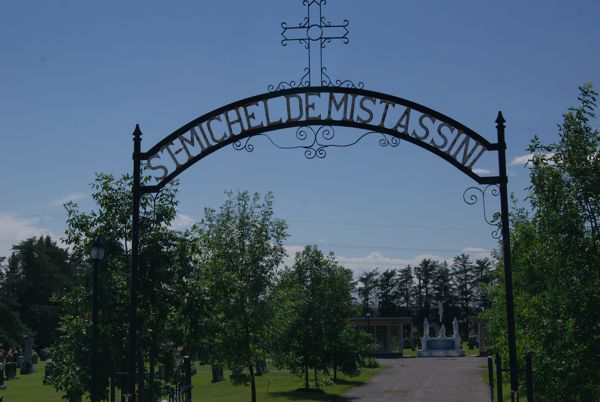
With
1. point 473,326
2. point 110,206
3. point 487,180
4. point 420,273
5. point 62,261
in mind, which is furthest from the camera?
point 420,273

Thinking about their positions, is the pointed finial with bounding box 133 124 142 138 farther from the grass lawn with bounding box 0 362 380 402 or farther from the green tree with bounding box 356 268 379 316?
the green tree with bounding box 356 268 379 316

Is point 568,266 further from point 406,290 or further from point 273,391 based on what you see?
point 406,290

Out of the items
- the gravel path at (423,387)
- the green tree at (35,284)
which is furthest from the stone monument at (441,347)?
the green tree at (35,284)

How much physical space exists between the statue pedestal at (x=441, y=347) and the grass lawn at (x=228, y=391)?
1276 inches

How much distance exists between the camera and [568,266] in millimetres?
10430

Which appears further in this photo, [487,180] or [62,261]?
[62,261]

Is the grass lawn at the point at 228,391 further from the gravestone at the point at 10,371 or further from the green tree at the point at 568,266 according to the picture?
the green tree at the point at 568,266

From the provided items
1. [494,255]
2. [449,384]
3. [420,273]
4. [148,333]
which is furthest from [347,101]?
[420,273]

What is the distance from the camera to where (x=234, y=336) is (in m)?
21.4

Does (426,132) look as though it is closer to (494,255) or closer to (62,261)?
(494,255)

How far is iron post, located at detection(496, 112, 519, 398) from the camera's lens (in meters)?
9.52

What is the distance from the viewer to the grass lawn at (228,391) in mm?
26788

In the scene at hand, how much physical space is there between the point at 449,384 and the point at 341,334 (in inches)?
267

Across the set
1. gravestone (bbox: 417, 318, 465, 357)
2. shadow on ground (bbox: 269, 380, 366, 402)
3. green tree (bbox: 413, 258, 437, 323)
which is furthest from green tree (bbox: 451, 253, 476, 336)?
shadow on ground (bbox: 269, 380, 366, 402)
